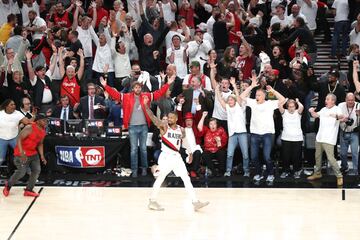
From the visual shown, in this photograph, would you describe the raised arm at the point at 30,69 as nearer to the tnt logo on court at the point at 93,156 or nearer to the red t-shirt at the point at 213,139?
the tnt logo on court at the point at 93,156

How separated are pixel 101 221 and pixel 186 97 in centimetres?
459

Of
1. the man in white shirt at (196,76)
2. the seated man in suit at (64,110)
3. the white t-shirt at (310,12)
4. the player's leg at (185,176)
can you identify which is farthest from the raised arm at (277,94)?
the white t-shirt at (310,12)

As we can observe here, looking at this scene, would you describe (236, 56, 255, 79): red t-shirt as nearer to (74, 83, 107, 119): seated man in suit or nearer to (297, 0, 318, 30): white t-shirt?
(297, 0, 318, 30): white t-shirt

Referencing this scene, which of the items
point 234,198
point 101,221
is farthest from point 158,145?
point 101,221

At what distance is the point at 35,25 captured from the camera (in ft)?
75.9

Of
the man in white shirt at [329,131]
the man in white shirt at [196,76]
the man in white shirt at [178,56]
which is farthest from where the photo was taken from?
the man in white shirt at [178,56]

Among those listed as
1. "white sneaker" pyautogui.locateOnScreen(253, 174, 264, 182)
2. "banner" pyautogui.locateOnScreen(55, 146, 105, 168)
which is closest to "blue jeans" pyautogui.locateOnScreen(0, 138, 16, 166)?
"banner" pyautogui.locateOnScreen(55, 146, 105, 168)

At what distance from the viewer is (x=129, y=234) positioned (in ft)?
49.9

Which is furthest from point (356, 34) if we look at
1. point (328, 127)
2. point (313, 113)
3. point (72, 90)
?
point (72, 90)

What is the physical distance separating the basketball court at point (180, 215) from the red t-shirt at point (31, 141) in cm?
94

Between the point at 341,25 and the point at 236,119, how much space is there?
6190 mm

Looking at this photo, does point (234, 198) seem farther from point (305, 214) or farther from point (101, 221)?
point (101, 221)

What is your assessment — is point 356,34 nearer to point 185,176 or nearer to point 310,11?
point 310,11

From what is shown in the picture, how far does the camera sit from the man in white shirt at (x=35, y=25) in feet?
74.9
